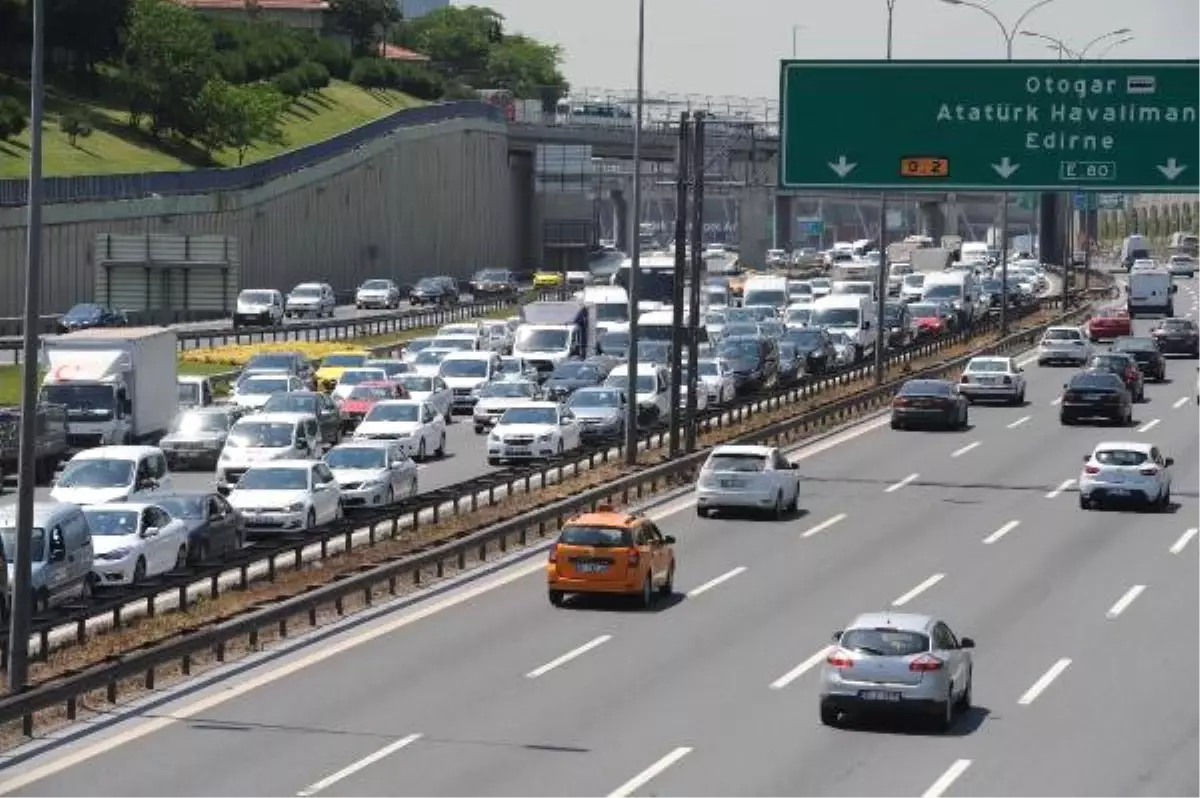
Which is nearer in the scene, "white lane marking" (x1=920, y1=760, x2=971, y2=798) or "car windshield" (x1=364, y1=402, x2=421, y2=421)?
"white lane marking" (x1=920, y1=760, x2=971, y2=798)

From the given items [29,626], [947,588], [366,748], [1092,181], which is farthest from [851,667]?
[1092,181]

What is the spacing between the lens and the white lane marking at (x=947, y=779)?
25.1 m

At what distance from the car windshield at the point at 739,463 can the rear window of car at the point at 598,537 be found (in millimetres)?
11591

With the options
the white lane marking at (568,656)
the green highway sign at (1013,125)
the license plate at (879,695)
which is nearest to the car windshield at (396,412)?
the green highway sign at (1013,125)

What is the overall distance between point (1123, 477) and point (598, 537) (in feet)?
53.6

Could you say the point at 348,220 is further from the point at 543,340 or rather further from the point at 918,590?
the point at 918,590

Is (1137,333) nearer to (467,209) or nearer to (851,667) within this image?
(467,209)

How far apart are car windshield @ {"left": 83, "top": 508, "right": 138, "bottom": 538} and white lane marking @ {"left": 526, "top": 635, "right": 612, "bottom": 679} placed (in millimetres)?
7124

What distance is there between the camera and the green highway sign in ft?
182

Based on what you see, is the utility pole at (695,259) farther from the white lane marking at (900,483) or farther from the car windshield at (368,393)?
the car windshield at (368,393)

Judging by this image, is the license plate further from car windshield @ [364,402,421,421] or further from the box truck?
car windshield @ [364,402,421,421]

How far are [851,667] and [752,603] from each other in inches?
406

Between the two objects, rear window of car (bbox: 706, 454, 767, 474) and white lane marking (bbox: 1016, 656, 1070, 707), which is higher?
rear window of car (bbox: 706, 454, 767, 474)

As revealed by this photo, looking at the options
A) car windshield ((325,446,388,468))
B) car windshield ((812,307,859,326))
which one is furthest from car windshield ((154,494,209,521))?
car windshield ((812,307,859,326))
